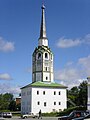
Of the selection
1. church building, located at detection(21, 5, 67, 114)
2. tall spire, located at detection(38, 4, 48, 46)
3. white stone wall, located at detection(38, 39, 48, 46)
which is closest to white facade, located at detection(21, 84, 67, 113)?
church building, located at detection(21, 5, 67, 114)

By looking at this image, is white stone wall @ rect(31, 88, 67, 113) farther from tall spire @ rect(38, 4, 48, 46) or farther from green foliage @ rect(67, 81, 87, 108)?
tall spire @ rect(38, 4, 48, 46)

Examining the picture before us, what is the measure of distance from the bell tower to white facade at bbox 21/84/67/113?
4870mm

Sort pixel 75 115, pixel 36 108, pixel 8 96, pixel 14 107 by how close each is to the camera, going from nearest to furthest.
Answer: pixel 75 115 < pixel 36 108 < pixel 14 107 < pixel 8 96

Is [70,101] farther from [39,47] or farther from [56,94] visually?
[39,47]

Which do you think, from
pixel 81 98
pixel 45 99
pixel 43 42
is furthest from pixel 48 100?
pixel 43 42

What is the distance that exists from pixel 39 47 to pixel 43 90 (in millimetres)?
14820

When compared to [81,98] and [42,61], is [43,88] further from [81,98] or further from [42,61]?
[81,98]

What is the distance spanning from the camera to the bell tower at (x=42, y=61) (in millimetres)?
99938

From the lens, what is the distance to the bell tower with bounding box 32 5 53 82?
99.9 meters

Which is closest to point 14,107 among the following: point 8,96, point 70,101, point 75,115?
point 70,101

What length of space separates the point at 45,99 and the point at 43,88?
11.3 feet

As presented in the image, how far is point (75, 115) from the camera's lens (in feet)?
112

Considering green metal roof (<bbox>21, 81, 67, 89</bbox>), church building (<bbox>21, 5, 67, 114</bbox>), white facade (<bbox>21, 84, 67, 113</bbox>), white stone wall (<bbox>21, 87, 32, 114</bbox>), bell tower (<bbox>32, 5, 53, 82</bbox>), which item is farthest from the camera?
bell tower (<bbox>32, 5, 53, 82</bbox>)

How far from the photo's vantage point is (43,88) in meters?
95.6
